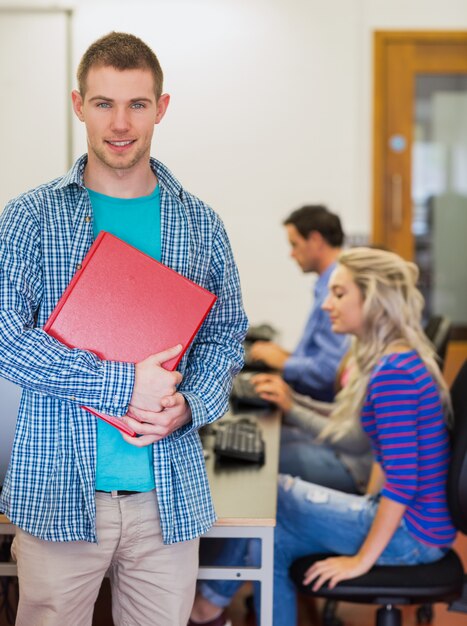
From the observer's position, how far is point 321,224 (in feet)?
11.7

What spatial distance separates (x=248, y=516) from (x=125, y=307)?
20.9 inches

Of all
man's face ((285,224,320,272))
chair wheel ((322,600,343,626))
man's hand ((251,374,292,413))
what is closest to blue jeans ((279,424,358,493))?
man's hand ((251,374,292,413))

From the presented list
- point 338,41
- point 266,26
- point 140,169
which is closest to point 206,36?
point 266,26

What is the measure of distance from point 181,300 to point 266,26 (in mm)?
3638

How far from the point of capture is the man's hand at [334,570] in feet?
6.52

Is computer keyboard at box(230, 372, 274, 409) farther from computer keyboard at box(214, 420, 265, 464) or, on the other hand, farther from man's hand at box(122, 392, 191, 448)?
man's hand at box(122, 392, 191, 448)

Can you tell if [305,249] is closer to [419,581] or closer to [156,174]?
[419,581]

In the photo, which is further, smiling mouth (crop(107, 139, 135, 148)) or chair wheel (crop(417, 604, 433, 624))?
chair wheel (crop(417, 604, 433, 624))

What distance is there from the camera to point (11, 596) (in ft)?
6.57

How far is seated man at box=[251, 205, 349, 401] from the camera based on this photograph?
3182 millimetres

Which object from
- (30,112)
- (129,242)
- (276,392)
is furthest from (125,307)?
(276,392)

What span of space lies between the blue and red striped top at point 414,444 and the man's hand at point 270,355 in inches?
49.6

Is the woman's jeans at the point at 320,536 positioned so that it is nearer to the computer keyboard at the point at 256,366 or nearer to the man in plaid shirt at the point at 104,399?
the man in plaid shirt at the point at 104,399

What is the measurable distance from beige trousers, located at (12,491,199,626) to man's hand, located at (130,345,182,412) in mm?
186
